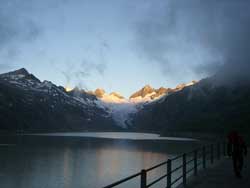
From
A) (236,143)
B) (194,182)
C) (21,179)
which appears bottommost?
(21,179)

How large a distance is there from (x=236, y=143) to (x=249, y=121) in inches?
6554

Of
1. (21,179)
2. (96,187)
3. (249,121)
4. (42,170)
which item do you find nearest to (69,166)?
(42,170)

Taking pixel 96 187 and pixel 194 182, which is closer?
pixel 194 182

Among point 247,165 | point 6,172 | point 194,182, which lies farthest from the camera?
point 6,172

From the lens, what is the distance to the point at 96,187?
35.2 m

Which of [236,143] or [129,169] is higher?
[236,143]

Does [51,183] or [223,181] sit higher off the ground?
[223,181]

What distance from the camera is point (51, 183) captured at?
3781 cm

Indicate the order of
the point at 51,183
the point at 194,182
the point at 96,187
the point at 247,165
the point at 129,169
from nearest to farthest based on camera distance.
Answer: the point at 194,182
the point at 247,165
the point at 96,187
the point at 51,183
the point at 129,169

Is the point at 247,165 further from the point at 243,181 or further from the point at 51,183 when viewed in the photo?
the point at 51,183

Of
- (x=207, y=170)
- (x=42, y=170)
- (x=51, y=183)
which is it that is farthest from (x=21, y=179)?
(x=207, y=170)

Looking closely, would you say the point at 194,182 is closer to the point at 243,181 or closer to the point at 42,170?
the point at 243,181

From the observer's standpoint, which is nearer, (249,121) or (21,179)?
(21,179)

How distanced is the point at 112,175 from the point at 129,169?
6.56 metres
